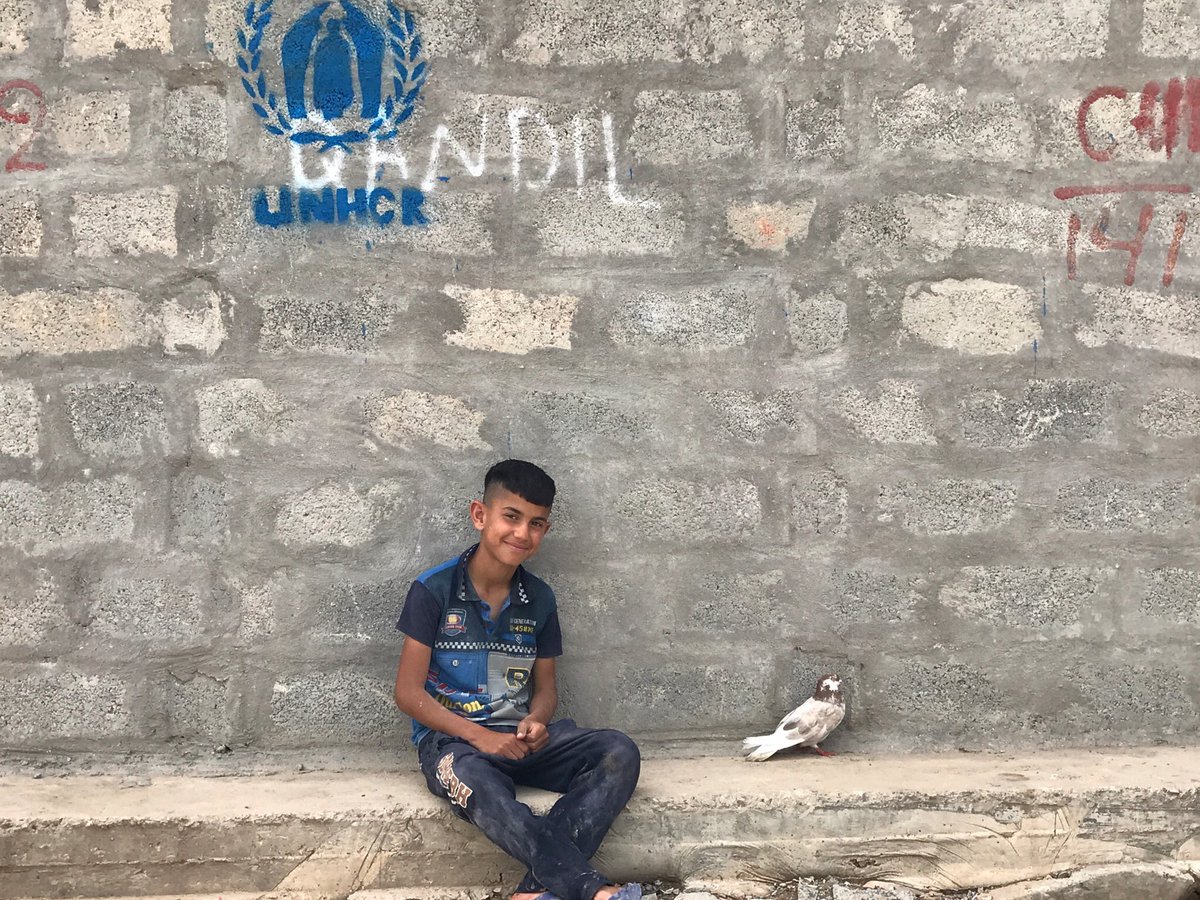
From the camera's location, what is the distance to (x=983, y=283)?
9.43ft

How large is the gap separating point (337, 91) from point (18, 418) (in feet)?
3.68

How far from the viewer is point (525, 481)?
2.70 meters

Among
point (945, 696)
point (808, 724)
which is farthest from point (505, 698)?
point (945, 696)

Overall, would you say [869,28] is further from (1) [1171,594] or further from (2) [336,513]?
(2) [336,513]

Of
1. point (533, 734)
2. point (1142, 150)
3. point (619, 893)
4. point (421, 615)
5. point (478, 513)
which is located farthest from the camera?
point (1142, 150)

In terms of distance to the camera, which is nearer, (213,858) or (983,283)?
(213,858)

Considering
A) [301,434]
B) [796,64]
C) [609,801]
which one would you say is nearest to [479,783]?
[609,801]

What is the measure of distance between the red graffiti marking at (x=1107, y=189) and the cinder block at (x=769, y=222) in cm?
63

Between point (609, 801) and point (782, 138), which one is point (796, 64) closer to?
point (782, 138)

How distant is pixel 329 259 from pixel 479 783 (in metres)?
1.31

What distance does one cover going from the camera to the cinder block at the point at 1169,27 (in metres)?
2.83

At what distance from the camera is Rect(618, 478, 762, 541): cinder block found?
2.88 m

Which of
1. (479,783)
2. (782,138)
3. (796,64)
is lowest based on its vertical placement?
(479,783)

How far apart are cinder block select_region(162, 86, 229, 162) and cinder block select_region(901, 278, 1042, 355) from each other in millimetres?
1751
